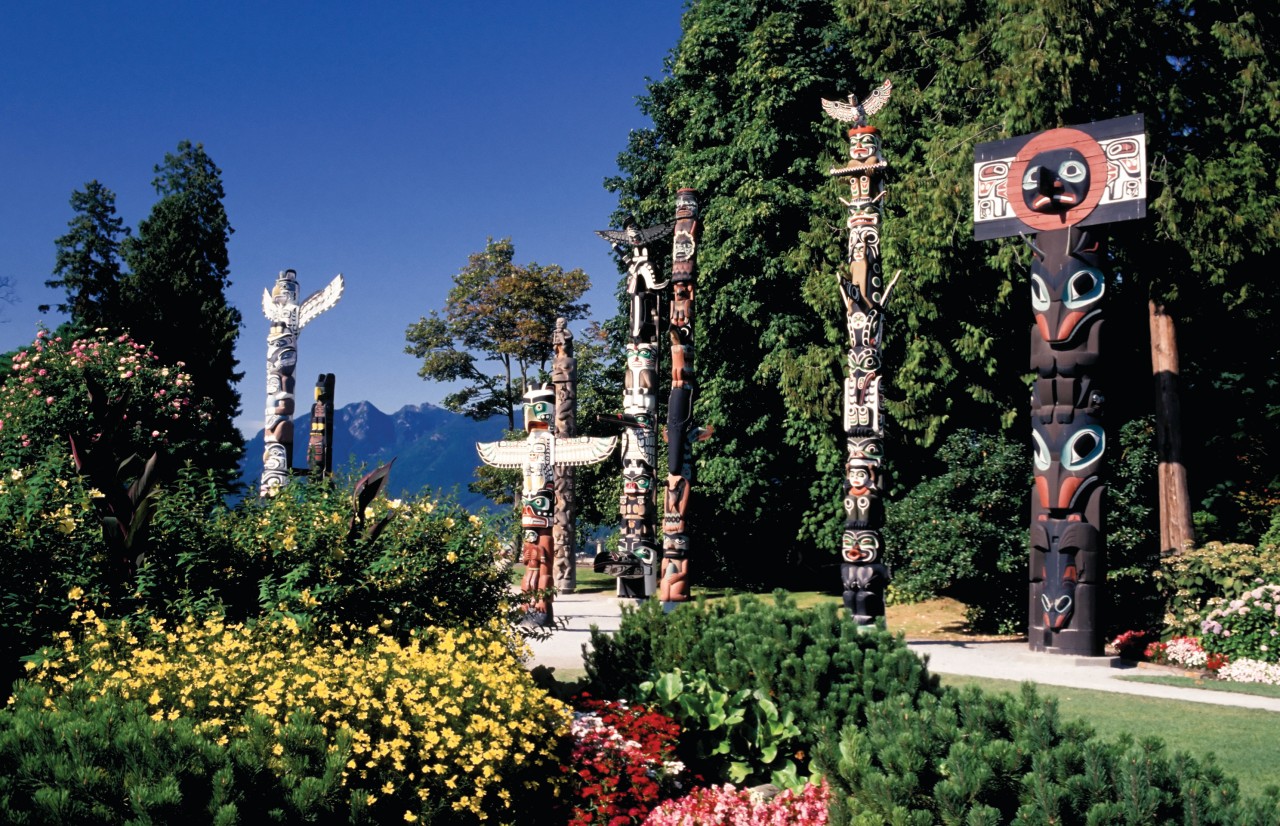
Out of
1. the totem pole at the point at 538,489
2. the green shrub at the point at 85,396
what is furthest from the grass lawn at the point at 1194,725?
the green shrub at the point at 85,396

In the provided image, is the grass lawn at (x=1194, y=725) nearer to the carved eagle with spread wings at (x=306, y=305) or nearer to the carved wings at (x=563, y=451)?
the carved wings at (x=563, y=451)

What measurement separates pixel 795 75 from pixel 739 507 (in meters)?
11.6

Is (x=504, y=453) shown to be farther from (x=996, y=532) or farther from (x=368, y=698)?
(x=368, y=698)

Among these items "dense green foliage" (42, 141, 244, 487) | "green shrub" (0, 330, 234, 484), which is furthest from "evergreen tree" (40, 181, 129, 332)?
"green shrub" (0, 330, 234, 484)

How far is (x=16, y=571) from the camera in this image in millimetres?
6887

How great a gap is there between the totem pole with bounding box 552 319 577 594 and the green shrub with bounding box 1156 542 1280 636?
580 inches

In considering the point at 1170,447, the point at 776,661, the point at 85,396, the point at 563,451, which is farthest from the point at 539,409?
the point at 1170,447

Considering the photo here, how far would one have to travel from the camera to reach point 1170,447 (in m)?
19.8

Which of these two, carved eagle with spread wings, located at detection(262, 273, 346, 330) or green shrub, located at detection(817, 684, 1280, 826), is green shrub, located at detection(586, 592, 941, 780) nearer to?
green shrub, located at detection(817, 684, 1280, 826)

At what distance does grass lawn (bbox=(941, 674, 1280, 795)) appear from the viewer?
8008mm

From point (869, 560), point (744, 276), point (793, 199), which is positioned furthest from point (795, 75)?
point (869, 560)

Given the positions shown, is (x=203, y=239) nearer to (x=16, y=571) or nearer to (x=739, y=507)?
(x=739, y=507)

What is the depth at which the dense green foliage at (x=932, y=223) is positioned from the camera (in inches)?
770

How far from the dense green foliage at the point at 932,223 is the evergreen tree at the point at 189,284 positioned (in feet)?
53.0
